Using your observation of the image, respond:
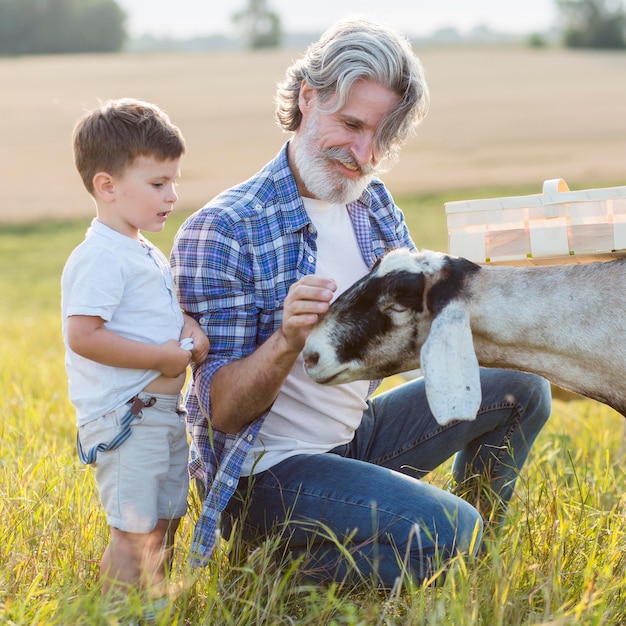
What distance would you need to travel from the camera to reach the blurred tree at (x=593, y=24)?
86.7 meters

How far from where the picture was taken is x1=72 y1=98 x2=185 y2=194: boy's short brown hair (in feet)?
10.3

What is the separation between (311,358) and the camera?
10.5ft

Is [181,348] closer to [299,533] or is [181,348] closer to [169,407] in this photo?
[169,407]

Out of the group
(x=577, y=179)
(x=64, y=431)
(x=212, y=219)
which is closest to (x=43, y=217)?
(x=577, y=179)

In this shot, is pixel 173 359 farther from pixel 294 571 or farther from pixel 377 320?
pixel 294 571

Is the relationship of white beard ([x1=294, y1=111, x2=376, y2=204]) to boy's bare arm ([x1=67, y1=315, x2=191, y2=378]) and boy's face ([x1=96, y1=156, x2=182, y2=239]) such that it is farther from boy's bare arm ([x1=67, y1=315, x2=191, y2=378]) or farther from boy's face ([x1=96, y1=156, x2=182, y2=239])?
boy's bare arm ([x1=67, y1=315, x2=191, y2=378])

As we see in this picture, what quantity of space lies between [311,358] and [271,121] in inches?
1512

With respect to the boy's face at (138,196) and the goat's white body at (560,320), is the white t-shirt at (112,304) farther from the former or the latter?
the goat's white body at (560,320)

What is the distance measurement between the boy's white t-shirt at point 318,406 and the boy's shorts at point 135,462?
1.23 ft

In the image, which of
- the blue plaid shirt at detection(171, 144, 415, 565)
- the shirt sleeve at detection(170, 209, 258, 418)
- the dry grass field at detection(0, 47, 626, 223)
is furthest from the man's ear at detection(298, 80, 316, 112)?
the dry grass field at detection(0, 47, 626, 223)

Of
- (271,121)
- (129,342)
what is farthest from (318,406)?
(271,121)

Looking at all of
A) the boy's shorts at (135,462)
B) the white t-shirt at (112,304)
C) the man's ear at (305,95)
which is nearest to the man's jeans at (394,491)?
the boy's shorts at (135,462)

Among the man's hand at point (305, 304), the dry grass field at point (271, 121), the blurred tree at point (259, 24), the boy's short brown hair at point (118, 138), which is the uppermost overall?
the blurred tree at point (259, 24)

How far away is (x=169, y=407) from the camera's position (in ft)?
10.5
